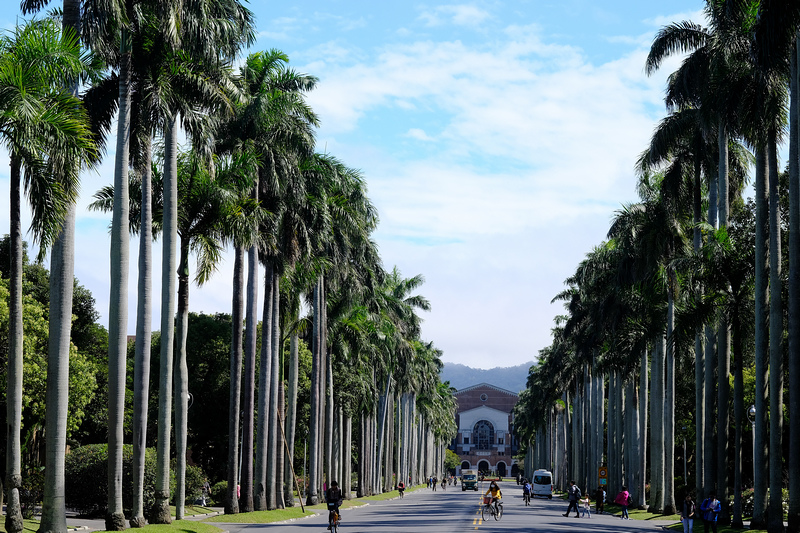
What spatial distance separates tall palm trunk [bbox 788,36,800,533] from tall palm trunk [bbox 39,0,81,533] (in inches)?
706

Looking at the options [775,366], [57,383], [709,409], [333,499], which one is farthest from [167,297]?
[709,409]

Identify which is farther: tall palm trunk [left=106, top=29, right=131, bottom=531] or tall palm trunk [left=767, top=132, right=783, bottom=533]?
tall palm trunk [left=767, top=132, right=783, bottom=533]

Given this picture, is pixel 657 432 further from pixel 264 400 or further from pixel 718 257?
pixel 264 400

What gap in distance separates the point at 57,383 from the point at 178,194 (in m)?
11.5

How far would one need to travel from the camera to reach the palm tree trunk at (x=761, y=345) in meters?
29.0

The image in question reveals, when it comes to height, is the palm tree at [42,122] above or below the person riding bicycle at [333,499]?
above

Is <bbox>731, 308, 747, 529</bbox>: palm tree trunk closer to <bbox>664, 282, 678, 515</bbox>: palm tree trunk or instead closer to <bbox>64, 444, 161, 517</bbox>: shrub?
<bbox>664, 282, 678, 515</bbox>: palm tree trunk

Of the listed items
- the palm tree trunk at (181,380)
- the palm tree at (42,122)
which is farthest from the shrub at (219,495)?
the palm tree at (42,122)

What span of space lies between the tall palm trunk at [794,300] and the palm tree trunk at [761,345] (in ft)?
10.1

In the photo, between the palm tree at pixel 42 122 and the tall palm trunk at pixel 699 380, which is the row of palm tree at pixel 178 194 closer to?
the palm tree at pixel 42 122

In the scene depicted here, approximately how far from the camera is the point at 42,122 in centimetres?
1811

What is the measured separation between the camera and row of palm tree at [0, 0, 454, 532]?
1912 centimetres

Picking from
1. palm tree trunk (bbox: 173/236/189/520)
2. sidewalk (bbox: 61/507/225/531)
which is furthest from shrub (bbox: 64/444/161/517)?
palm tree trunk (bbox: 173/236/189/520)

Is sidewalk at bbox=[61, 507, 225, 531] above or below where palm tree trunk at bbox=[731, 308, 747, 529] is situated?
below
